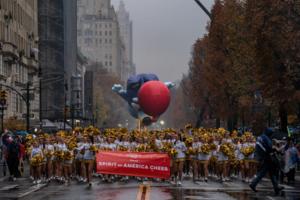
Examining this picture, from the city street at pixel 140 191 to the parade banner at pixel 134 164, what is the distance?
Answer: 478 mm

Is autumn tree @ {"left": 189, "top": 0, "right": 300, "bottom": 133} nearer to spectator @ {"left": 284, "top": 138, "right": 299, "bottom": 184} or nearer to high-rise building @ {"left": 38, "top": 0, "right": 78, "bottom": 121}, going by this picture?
spectator @ {"left": 284, "top": 138, "right": 299, "bottom": 184}

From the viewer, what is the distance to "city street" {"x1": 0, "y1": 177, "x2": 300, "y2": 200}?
1925cm

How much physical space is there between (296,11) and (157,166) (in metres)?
14.2

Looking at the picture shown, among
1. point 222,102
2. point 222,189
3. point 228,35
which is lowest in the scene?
point 222,189

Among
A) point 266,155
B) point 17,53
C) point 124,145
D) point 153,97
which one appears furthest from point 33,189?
point 153,97

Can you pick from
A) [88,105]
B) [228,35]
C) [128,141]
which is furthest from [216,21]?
[88,105]

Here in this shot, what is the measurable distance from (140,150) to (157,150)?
2.06 feet

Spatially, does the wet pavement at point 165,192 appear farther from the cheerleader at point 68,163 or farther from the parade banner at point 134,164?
the cheerleader at point 68,163

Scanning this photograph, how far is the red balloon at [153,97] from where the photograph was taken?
250ft

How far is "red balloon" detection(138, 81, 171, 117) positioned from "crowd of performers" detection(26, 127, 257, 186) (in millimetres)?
47725

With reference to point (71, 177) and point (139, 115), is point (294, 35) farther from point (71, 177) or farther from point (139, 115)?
point (139, 115)

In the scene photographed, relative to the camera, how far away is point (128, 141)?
2812cm

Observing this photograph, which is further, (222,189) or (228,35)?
(228,35)

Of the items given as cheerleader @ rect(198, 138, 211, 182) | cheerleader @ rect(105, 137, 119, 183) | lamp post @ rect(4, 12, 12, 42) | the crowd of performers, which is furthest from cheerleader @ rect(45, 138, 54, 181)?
lamp post @ rect(4, 12, 12, 42)
